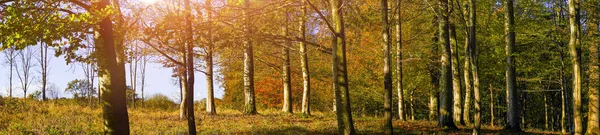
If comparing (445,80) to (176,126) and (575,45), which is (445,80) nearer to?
(575,45)

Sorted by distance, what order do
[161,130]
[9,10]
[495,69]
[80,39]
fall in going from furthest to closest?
[495,69] < [161,130] < [80,39] < [9,10]

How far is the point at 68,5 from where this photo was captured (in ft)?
38.0

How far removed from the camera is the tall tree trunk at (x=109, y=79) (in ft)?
36.3

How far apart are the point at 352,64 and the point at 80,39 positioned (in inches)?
971

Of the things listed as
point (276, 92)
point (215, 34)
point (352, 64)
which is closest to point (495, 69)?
point (352, 64)

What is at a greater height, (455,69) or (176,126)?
(455,69)

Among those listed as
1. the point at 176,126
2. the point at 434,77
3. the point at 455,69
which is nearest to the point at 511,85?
the point at 455,69

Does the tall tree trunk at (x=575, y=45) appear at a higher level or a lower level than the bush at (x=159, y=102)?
higher

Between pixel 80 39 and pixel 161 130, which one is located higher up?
pixel 80 39

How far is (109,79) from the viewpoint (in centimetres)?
1116

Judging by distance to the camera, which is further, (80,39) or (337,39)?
(337,39)

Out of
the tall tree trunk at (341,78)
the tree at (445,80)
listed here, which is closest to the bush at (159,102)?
the tree at (445,80)

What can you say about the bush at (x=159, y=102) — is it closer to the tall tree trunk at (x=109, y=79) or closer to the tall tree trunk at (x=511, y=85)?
the tall tree trunk at (x=511, y=85)

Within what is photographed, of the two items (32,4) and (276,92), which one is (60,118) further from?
(276,92)
